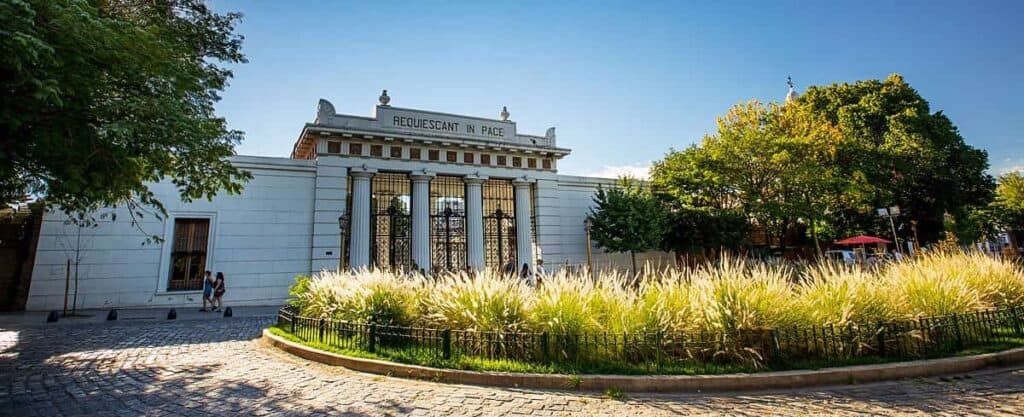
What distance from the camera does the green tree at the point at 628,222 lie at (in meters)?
21.1

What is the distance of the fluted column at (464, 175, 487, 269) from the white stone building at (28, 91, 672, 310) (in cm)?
5

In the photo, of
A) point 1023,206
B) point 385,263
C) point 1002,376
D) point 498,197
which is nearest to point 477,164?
point 498,197

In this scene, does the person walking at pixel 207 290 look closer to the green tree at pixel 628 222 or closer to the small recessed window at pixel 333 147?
the small recessed window at pixel 333 147

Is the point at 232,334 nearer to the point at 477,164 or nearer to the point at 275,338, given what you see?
the point at 275,338

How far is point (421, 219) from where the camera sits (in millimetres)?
20016

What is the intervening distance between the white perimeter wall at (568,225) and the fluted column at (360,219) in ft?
28.2

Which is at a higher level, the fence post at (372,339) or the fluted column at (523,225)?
the fluted column at (523,225)

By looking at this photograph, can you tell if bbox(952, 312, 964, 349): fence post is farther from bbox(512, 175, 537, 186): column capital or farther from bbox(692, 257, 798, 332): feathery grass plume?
bbox(512, 175, 537, 186): column capital

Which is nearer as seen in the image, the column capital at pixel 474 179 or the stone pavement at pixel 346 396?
the stone pavement at pixel 346 396

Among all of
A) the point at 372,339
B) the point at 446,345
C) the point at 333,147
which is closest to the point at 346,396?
the point at 446,345

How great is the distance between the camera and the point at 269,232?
58.9ft

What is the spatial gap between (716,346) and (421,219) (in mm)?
15708

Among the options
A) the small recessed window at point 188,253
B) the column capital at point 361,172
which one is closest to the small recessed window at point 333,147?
the column capital at point 361,172

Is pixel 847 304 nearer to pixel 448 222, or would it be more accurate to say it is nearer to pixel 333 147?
pixel 448 222
